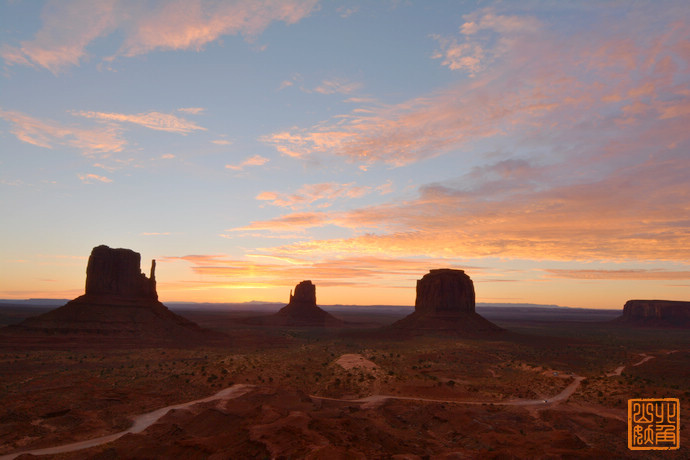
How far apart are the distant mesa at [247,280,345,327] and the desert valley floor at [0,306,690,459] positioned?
259 ft

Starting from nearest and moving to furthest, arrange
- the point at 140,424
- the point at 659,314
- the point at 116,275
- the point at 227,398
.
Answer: the point at 140,424, the point at 227,398, the point at 116,275, the point at 659,314

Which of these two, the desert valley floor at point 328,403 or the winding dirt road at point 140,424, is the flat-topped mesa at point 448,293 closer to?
the desert valley floor at point 328,403

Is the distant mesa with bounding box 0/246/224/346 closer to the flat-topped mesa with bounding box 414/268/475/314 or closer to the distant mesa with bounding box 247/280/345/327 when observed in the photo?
the distant mesa with bounding box 247/280/345/327

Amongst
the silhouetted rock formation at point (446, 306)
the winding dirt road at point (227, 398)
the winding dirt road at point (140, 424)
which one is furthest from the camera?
the silhouetted rock formation at point (446, 306)

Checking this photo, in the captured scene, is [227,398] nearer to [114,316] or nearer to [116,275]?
[114,316]

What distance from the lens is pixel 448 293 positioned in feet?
346

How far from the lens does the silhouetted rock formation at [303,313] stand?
144 metres

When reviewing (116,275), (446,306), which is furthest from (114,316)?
(446,306)

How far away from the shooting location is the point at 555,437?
25.7 m

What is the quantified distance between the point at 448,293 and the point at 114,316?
8124 centimetres

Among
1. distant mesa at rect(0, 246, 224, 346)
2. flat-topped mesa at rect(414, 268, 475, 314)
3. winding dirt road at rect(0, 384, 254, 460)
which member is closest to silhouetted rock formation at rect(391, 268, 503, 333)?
flat-topped mesa at rect(414, 268, 475, 314)

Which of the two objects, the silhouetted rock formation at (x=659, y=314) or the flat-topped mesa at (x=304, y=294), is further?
the silhouetted rock formation at (x=659, y=314)

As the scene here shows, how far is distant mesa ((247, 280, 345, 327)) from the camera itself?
5645 inches

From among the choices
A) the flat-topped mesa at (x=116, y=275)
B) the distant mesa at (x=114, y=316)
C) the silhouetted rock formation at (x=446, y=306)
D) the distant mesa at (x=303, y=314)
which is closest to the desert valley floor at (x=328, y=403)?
the distant mesa at (x=114, y=316)
